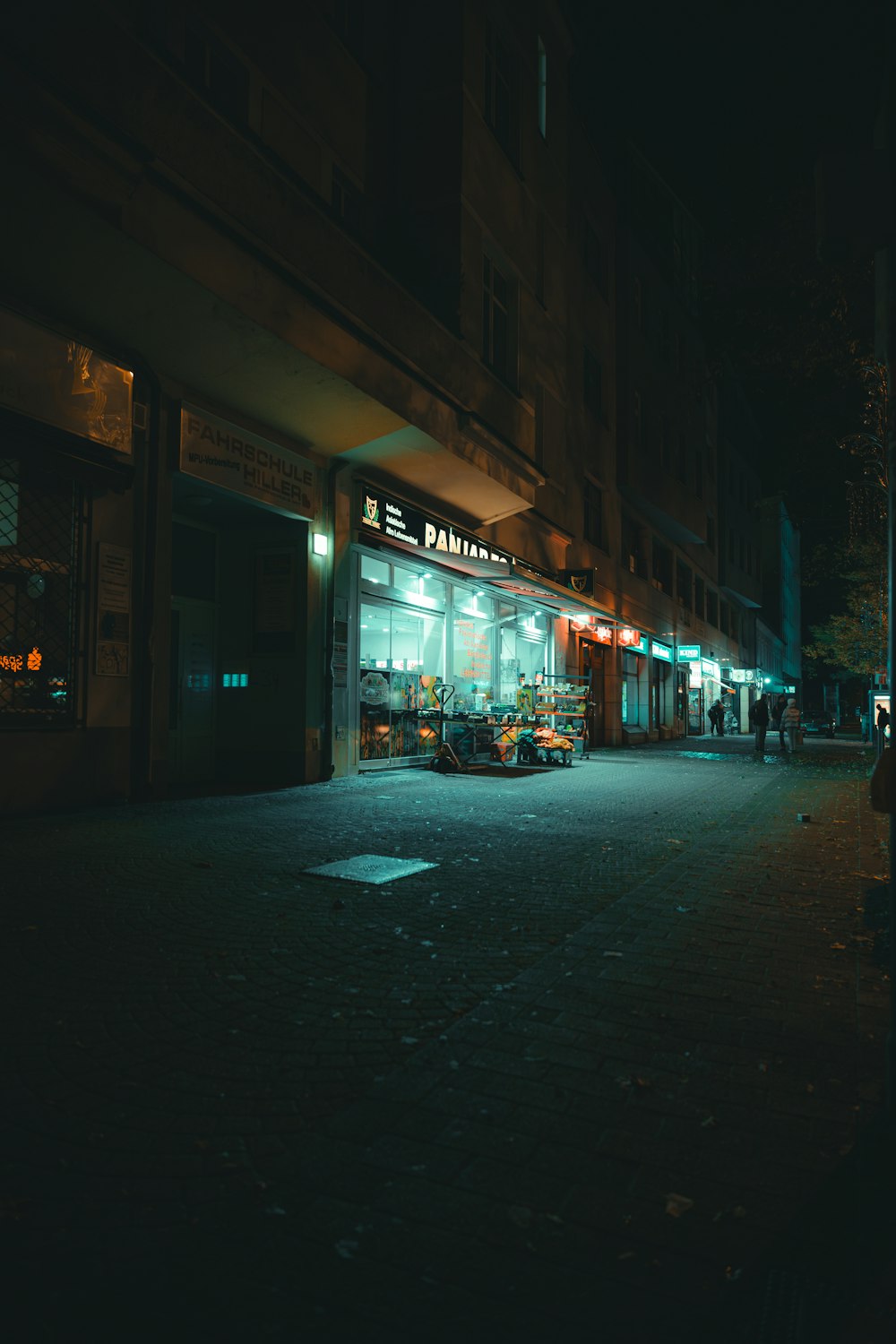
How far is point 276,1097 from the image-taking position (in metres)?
3.05

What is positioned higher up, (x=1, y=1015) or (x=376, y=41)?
(x=376, y=41)

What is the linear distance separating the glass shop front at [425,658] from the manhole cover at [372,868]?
26.6 feet

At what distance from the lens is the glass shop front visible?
15836mm

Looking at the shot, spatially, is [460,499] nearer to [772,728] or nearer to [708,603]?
[708,603]

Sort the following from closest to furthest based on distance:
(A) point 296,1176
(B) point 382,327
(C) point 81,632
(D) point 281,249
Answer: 1. (A) point 296,1176
2. (C) point 81,632
3. (D) point 281,249
4. (B) point 382,327

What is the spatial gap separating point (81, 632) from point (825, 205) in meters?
9.02

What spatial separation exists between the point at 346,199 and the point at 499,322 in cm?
520

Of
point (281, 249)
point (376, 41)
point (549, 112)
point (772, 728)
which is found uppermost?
point (549, 112)

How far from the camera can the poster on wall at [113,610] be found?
10.2 m

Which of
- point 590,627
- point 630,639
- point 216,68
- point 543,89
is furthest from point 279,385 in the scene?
point 630,639

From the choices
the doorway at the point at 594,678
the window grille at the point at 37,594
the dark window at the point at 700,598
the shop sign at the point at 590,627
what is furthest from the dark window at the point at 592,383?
the window grille at the point at 37,594

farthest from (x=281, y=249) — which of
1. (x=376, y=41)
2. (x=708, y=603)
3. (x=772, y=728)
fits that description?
(x=772, y=728)

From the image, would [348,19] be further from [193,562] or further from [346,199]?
[193,562]

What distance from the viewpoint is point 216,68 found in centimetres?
1192
